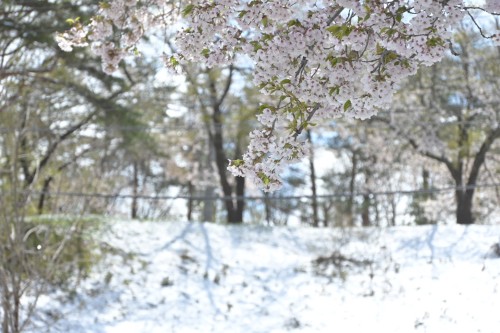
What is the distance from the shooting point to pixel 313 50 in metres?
2.85

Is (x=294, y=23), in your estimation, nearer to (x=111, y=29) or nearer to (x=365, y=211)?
(x=111, y=29)

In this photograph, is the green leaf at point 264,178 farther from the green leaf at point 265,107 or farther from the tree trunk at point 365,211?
the tree trunk at point 365,211

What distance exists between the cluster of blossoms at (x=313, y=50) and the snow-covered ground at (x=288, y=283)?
3.66 m

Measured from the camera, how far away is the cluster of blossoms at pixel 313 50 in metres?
2.56

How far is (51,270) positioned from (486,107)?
8908 millimetres

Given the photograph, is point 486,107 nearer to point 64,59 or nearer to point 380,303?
point 380,303

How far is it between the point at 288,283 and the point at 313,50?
18.3 ft

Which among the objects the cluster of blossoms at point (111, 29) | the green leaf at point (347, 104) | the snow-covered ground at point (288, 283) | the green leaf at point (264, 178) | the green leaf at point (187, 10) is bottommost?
the snow-covered ground at point (288, 283)

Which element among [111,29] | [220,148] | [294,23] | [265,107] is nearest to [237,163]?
[265,107]

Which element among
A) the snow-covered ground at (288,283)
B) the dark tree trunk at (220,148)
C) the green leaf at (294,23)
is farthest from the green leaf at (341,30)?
the dark tree trunk at (220,148)

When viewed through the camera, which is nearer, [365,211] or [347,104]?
[347,104]

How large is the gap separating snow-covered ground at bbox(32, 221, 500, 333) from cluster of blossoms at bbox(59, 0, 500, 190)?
12.0ft

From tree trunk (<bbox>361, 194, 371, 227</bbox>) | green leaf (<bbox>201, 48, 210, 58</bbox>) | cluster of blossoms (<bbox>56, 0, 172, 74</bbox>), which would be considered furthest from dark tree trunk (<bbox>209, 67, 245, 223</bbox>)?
green leaf (<bbox>201, 48, 210, 58</bbox>)

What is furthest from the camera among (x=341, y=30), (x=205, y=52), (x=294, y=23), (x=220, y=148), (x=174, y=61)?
(x=220, y=148)
